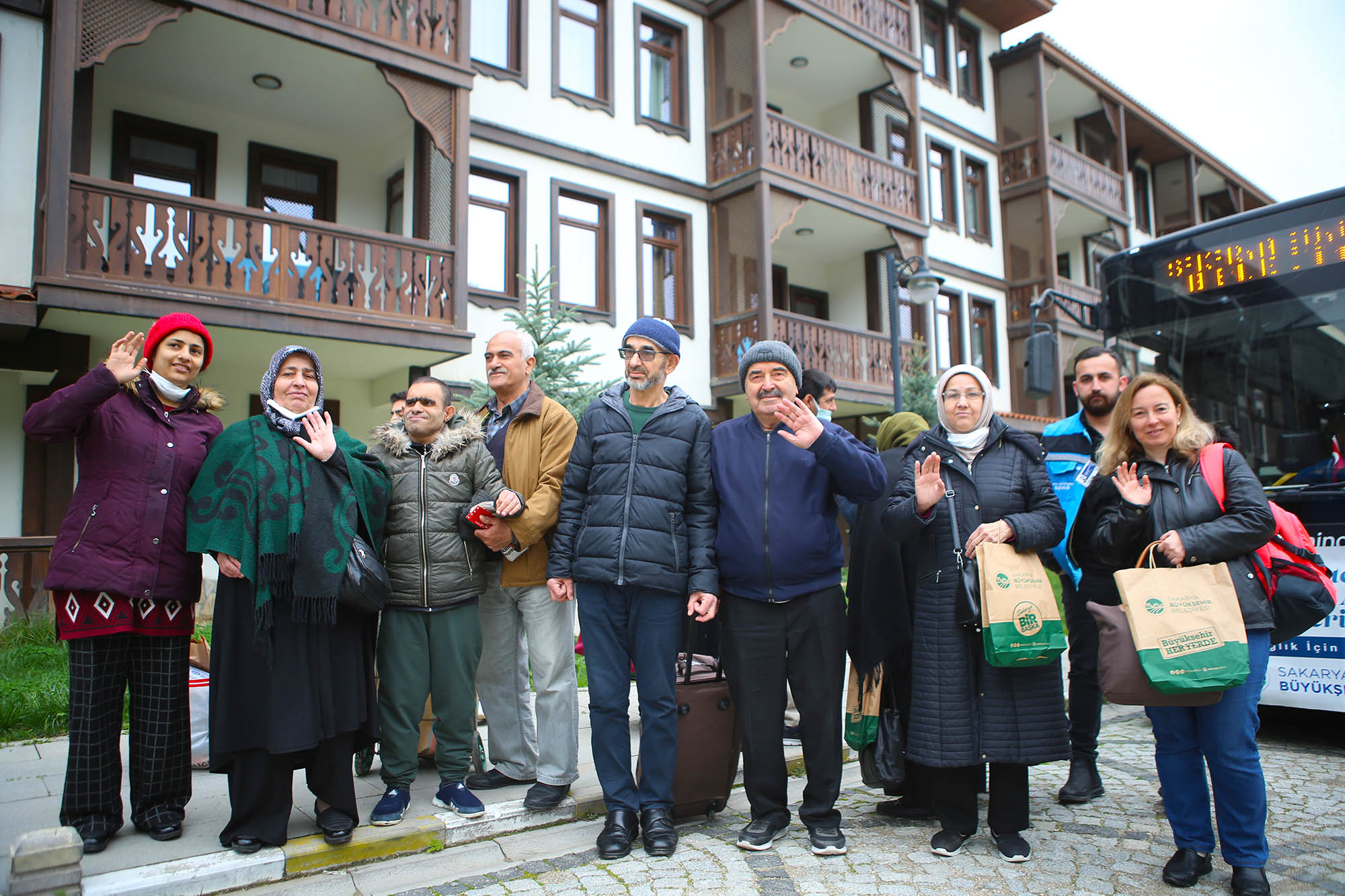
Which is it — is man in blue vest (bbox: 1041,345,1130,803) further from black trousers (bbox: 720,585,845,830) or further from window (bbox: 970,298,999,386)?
window (bbox: 970,298,999,386)

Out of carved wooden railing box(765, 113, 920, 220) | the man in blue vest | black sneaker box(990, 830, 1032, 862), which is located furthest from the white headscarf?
carved wooden railing box(765, 113, 920, 220)

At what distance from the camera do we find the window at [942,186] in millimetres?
19922

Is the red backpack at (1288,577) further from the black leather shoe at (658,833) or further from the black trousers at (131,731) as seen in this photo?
the black trousers at (131,731)

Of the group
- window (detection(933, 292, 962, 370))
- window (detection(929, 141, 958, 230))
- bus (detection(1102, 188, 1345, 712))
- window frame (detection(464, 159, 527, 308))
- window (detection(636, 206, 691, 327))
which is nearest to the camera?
bus (detection(1102, 188, 1345, 712))

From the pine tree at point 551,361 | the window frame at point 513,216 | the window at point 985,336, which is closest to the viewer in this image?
the pine tree at point 551,361

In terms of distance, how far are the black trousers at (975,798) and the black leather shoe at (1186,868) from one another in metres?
0.54

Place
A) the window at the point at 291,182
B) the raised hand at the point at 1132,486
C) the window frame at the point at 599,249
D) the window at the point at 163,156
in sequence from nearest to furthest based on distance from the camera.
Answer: the raised hand at the point at 1132,486 < the window at the point at 163,156 < the window at the point at 291,182 < the window frame at the point at 599,249

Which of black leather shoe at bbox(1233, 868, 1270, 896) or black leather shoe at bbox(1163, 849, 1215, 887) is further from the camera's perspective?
black leather shoe at bbox(1163, 849, 1215, 887)

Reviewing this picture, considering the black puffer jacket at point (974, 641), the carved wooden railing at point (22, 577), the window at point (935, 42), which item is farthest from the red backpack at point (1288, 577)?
the window at point (935, 42)

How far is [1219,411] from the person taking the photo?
235 inches

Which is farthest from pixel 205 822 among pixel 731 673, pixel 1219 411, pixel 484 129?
pixel 484 129

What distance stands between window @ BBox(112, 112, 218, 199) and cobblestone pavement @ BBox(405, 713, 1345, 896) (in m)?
9.89

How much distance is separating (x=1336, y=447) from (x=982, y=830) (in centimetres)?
335

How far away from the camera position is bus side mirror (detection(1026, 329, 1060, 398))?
6051mm
